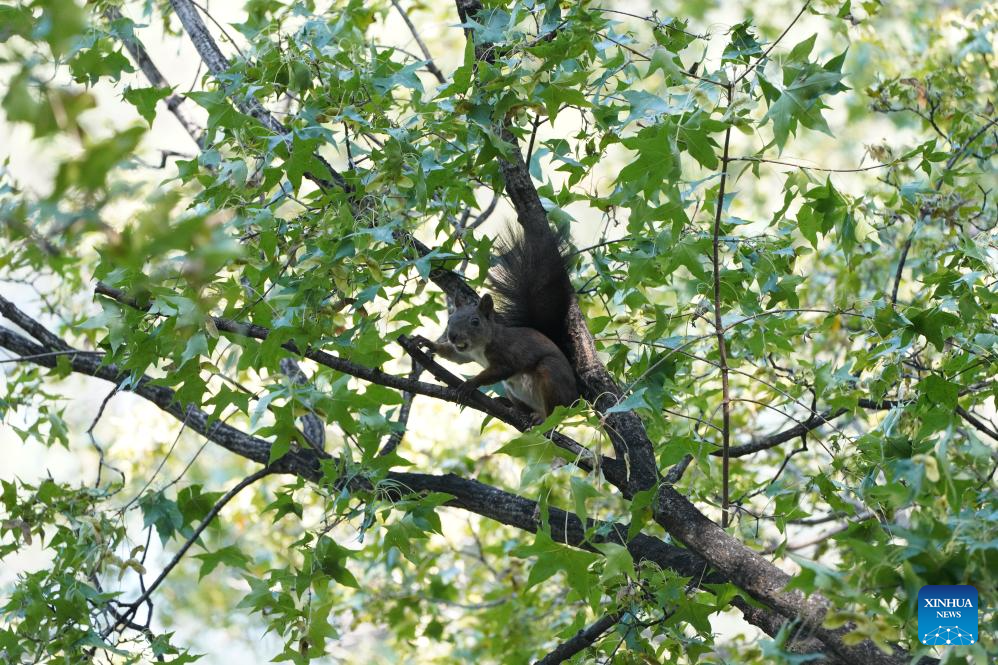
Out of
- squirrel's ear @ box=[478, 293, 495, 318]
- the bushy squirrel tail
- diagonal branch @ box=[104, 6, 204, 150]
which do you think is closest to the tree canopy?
the bushy squirrel tail

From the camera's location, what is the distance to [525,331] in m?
4.63

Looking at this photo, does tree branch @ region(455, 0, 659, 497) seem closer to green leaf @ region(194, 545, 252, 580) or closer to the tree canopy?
the tree canopy

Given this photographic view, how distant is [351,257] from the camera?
289 cm

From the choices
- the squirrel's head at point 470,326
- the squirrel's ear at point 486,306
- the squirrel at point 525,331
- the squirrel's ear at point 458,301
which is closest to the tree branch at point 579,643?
the squirrel at point 525,331

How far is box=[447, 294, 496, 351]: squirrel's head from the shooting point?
438 centimetres

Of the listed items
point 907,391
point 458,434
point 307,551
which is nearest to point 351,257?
point 307,551

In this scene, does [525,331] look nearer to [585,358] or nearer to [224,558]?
[585,358]

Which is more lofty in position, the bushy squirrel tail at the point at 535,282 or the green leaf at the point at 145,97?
the bushy squirrel tail at the point at 535,282

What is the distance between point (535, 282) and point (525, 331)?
0.91 feet

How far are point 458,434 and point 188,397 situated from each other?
14.5 ft

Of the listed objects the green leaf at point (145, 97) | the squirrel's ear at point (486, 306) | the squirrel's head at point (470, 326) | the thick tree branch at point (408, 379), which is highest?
the squirrel's ear at point (486, 306)

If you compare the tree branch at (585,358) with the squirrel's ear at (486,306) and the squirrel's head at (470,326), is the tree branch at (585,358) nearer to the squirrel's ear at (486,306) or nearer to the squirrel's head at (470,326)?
the squirrel's head at (470,326)

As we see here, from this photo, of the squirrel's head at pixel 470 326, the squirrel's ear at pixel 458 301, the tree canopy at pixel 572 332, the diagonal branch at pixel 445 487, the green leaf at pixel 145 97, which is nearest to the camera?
the tree canopy at pixel 572 332

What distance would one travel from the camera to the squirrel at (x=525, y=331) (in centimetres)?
423
